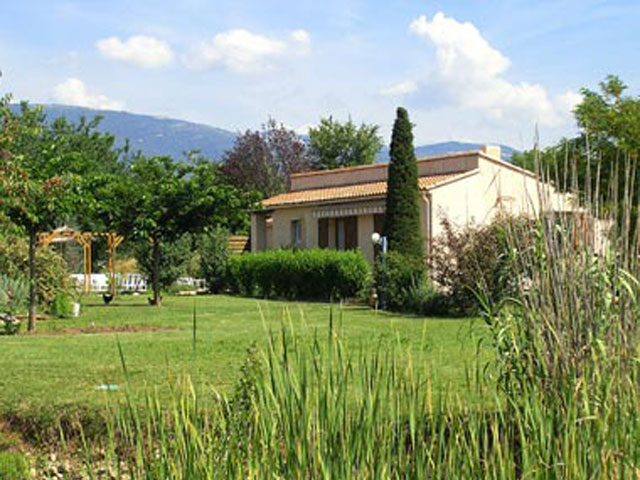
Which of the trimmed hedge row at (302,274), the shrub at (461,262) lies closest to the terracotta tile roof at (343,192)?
the trimmed hedge row at (302,274)

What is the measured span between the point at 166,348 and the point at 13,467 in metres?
4.25

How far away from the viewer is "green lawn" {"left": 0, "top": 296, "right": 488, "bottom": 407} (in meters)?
8.83

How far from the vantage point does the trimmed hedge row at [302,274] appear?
84.9ft

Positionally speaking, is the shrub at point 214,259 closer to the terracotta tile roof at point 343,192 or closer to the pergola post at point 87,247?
the terracotta tile roof at point 343,192

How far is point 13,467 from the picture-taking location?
6.20 meters

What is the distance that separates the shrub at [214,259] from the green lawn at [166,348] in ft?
32.4

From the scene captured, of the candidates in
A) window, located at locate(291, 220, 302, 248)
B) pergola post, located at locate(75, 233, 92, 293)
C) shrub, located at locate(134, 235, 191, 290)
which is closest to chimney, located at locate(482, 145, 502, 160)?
window, located at locate(291, 220, 302, 248)

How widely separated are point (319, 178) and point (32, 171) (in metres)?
20.4

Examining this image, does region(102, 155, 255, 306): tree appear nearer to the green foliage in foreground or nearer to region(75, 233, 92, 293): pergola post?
region(75, 233, 92, 293): pergola post

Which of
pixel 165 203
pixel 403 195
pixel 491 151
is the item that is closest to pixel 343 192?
pixel 491 151

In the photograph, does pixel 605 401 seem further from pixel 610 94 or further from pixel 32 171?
pixel 610 94

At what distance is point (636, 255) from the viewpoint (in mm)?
5246

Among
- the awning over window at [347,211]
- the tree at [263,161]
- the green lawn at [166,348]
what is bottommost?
the green lawn at [166,348]

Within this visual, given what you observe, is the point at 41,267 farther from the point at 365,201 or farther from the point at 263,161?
the point at 263,161
